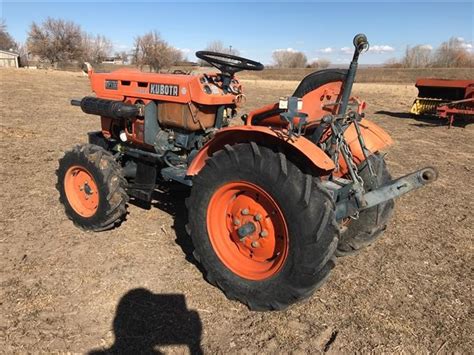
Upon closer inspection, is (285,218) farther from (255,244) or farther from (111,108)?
(111,108)

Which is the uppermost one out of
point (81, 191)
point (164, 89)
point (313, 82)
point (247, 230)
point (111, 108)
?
point (313, 82)

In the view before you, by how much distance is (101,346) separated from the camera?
2463 mm

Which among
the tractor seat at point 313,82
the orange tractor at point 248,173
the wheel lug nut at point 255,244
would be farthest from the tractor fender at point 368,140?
the wheel lug nut at point 255,244

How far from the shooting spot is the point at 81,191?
399 cm

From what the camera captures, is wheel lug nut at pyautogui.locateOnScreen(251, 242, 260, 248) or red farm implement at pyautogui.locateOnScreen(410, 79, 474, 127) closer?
wheel lug nut at pyautogui.locateOnScreen(251, 242, 260, 248)

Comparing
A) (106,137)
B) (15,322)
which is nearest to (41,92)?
(106,137)

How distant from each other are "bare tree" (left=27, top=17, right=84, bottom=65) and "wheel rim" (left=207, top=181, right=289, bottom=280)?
59460 millimetres

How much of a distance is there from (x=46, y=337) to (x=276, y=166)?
177 centimetres

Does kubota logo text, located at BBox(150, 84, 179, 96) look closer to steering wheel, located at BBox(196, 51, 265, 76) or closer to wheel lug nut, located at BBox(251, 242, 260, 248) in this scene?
steering wheel, located at BBox(196, 51, 265, 76)

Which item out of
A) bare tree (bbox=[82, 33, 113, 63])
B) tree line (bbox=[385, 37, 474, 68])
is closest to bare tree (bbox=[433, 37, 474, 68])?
tree line (bbox=[385, 37, 474, 68])

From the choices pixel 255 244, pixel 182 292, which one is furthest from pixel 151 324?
pixel 255 244

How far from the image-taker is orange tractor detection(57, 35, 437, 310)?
2.53 meters

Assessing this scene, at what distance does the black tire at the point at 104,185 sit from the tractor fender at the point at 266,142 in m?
0.93

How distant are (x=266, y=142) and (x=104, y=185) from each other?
1.68 m
